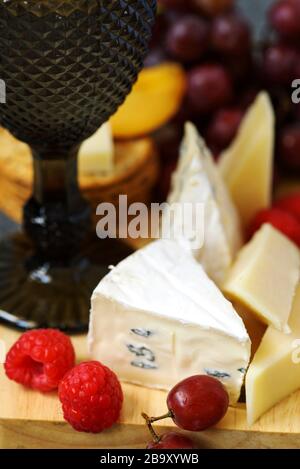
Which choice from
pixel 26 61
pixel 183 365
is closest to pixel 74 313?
pixel 183 365

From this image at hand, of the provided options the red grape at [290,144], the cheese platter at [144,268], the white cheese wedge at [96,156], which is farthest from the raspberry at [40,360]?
the red grape at [290,144]

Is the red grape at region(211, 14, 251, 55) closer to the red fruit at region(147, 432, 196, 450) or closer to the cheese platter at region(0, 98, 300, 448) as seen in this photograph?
the cheese platter at region(0, 98, 300, 448)

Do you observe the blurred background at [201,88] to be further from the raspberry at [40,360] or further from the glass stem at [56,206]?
the raspberry at [40,360]

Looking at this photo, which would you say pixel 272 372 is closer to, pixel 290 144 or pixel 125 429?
pixel 125 429

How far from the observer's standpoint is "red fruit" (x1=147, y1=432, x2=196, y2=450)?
0.91 meters

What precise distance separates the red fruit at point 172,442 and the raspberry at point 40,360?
123mm

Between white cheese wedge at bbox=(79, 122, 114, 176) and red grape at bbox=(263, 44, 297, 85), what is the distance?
266 mm

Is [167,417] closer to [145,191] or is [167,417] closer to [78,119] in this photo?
[78,119]

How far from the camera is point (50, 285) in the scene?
1131mm

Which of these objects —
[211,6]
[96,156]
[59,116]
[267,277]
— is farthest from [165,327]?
[211,6]

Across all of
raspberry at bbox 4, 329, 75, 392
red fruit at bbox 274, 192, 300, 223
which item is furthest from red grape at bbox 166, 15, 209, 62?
raspberry at bbox 4, 329, 75, 392

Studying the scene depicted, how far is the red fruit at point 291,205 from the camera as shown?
126 cm

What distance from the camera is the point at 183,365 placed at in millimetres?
965

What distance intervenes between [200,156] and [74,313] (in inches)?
9.3
